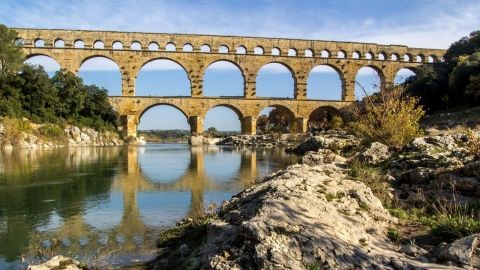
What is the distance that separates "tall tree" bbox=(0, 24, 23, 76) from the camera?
121 feet

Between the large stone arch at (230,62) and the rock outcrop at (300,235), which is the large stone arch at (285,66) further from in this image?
the rock outcrop at (300,235)

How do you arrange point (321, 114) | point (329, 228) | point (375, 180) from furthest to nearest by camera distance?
point (321, 114) → point (375, 180) → point (329, 228)

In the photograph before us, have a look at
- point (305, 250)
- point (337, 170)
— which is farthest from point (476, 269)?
point (337, 170)

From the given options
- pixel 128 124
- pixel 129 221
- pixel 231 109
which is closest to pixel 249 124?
pixel 231 109

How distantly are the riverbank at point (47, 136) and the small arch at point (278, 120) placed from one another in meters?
16.6

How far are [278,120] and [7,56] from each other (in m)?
34.4

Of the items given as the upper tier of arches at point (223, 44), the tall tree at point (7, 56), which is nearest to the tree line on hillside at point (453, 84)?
the upper tier of arches at point (223, 44)

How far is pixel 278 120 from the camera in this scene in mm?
62125

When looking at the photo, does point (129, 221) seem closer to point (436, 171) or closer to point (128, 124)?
point (436, 171)

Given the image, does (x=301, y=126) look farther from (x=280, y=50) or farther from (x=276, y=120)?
(x=276, y=120)

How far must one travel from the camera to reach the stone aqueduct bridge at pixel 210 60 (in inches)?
1807

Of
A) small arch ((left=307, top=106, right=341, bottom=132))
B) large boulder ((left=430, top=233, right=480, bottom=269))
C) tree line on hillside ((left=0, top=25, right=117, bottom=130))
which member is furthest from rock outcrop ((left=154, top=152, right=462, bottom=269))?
small arch ((left=307, top=106, right=341, bottom=132))

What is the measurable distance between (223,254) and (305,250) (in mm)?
769

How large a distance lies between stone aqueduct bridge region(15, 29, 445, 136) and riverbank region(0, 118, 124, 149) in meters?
4.03
